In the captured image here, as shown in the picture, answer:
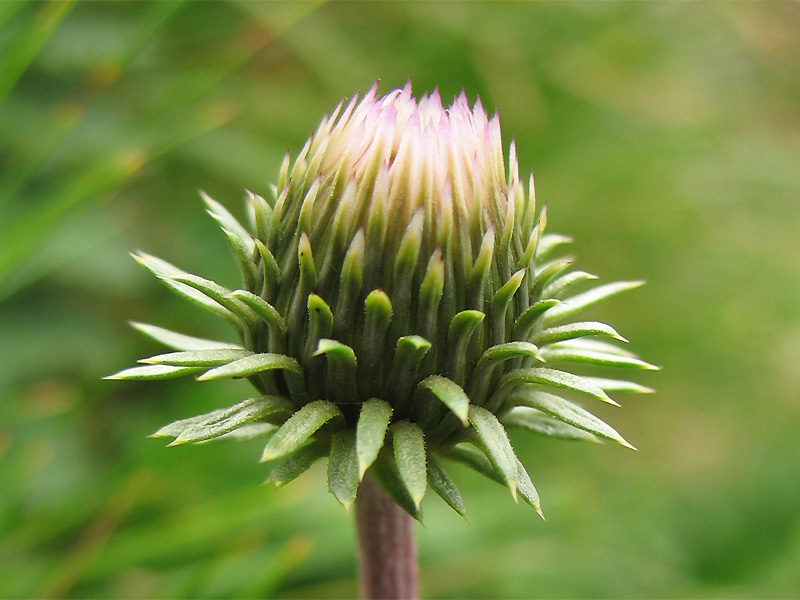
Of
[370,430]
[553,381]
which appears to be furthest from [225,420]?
[553,381]

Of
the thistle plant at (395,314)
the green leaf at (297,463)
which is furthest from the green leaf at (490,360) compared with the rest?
the green leaf at (297,463)

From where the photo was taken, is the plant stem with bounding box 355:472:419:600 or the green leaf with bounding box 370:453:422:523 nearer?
the green leaf with bounding box 370:453:422:523

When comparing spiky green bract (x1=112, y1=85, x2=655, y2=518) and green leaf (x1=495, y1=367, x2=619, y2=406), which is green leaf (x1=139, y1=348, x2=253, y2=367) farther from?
green leaf (x1=495, y1=367, x2=619, y2=406)

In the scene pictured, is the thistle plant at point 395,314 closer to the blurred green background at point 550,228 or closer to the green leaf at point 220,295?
the green leaf at point 220,295

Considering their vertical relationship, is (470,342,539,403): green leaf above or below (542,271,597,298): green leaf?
below

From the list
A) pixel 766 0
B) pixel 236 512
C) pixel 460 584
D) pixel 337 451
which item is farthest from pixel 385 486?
pixel 766 0

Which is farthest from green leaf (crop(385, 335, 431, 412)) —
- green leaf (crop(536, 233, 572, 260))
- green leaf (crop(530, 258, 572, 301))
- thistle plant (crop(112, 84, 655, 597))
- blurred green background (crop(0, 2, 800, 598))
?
blurred green background (crop(0, 2, 800, 598))

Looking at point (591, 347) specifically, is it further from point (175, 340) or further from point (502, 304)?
point (175, 340)
